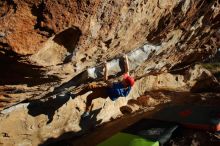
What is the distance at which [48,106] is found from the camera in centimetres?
527

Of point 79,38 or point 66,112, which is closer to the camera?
point 79,38

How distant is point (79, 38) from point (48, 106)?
2565 mm

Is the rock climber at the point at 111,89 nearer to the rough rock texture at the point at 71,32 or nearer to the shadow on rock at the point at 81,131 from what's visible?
the shadow on rock at the point at 81,131

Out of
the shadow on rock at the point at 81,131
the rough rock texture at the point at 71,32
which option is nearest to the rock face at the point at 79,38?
the rough rock texture at the point at 71,32

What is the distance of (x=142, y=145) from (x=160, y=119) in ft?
3.59

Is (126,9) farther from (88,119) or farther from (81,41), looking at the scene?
(88,119)

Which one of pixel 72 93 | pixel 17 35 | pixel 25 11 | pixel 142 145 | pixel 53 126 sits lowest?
pixel 142 145

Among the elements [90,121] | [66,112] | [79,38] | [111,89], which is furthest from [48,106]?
[79,38]

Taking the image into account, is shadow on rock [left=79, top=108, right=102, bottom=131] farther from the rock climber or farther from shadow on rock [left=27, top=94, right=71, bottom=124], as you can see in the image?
shadow on rock [left=27, top=94, right=71, bottom=124]

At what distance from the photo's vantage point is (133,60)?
5230mm

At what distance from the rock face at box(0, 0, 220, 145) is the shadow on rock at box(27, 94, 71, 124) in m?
0.03

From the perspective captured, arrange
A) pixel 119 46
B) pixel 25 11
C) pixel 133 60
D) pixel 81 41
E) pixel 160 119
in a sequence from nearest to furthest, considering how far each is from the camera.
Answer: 1. pixel 25 11
2. pixel 81 41
3. pixel 119 46
4. pixel 133 60
5. pixel 160 119

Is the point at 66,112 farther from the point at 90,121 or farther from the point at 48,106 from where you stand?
the point at 90,121

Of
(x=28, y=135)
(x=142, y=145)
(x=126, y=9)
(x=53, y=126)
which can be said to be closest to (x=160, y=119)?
(x=142, y=145)
